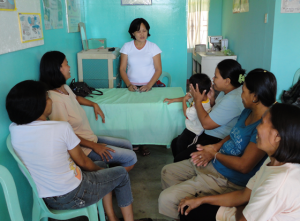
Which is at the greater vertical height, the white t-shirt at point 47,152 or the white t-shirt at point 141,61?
the white t-shirt at point 141,61

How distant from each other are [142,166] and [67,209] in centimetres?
126

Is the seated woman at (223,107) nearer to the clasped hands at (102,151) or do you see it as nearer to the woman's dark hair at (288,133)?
the clasped hands at (102,151)

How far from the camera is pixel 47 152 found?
123cm

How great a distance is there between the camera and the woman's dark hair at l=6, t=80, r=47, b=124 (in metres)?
1.22

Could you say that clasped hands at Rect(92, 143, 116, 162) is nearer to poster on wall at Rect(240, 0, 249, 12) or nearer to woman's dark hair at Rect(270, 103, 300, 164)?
woman's dark hair at Rect(270, 103, 300, 164)

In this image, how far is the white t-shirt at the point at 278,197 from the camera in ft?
3.08

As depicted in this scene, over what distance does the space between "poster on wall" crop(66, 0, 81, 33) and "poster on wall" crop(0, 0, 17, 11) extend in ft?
3.72

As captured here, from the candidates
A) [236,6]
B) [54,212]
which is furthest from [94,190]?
[236,6]

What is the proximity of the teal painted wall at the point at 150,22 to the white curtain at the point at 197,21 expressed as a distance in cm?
308

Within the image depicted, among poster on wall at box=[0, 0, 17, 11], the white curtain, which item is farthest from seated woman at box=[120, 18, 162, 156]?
the white curtain

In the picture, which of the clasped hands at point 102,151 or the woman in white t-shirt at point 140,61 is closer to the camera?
the clasped hands at point 102,151

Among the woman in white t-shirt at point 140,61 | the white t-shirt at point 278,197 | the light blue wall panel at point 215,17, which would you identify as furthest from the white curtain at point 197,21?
the white t-shirt at point 278,197

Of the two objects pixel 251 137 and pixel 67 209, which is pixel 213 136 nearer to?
pixel 251 137

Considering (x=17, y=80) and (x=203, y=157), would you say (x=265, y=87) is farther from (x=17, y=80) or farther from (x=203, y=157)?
(x=17, y=80)
